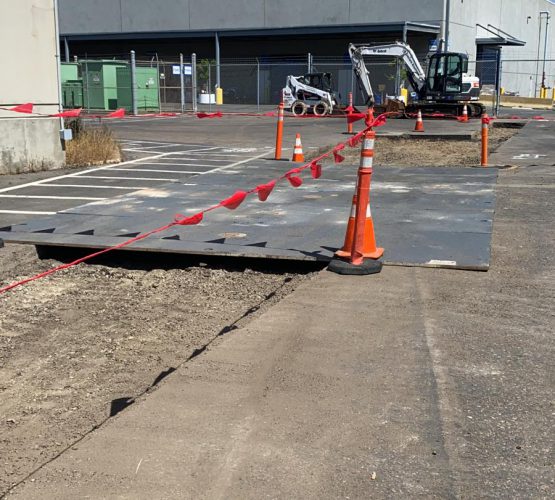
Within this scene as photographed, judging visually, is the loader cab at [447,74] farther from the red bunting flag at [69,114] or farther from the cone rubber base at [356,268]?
the cone rubber base at [356,268]

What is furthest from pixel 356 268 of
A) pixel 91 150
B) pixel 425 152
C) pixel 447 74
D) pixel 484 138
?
pixel 447 74

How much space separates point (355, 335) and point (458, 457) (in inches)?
70.9

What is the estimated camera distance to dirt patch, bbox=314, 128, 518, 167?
1762cm

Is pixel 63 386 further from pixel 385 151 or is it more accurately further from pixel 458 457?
pixel 385 151

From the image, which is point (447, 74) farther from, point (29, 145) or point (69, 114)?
point (69, 114)

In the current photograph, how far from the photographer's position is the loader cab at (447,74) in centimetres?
3406

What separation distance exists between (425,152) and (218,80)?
32.6m

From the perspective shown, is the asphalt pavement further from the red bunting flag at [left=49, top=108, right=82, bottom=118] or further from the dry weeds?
the dry weeds

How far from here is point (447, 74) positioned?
34.1 meters

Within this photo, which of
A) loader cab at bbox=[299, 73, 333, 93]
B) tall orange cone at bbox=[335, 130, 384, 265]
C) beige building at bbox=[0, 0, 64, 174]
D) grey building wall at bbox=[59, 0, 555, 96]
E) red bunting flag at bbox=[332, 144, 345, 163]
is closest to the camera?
tall orange cone at bbox=[335, 130, 384, 265]

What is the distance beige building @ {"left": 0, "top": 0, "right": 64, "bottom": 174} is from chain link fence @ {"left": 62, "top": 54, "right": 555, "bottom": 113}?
22.1 meters

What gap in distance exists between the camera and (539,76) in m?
73.0

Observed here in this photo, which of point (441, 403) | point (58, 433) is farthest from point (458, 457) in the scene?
point (58, 433)

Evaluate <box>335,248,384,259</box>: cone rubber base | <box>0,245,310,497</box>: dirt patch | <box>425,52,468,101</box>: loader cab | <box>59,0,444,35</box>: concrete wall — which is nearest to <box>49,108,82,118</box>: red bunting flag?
<box>0,245,310,497</box>: dirt patch
